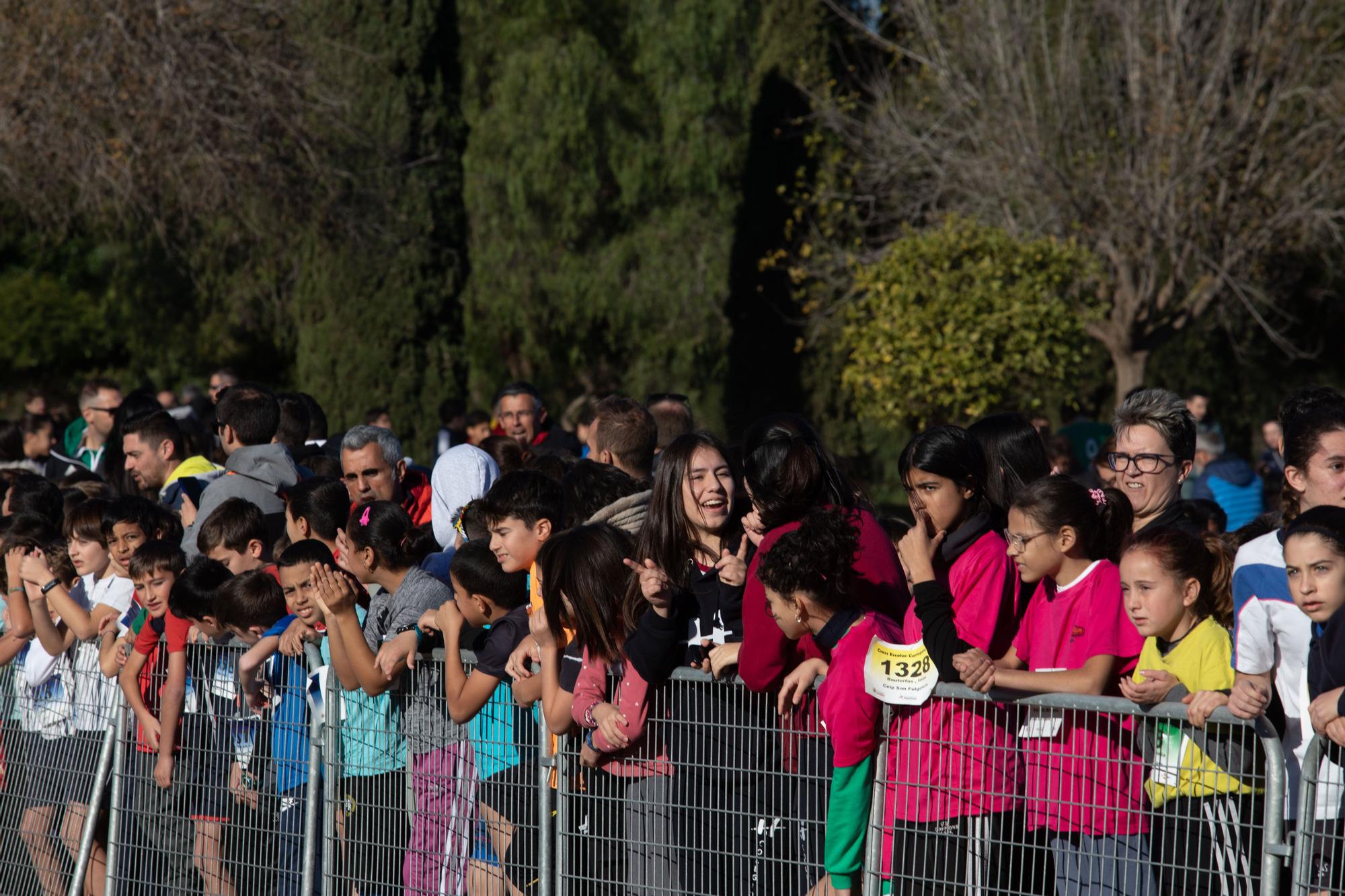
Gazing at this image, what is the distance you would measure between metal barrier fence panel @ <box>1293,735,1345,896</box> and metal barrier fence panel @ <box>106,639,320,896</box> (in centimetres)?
303

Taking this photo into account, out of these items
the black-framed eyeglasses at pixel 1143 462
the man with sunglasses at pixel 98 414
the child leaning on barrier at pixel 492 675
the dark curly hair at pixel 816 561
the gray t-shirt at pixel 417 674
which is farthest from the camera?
the man with sunglasses at pixel 98 414

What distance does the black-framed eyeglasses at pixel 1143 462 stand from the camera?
14.5 feet

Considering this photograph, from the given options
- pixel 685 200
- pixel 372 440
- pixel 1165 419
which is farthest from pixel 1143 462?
pixel 685 200

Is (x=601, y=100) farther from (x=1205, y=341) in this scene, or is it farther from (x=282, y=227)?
(x=1205, y=341)

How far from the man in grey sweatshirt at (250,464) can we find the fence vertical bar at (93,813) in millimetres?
919

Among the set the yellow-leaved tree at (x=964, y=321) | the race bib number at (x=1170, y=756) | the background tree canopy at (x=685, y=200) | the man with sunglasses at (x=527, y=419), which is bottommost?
the race bib number at (x=1170, y=756)

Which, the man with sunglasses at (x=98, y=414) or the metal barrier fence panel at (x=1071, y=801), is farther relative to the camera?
the man with sunglasses at (x=98, y=414)

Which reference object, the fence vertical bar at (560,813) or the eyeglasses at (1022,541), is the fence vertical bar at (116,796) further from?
the eyeglasses at (1022,541)

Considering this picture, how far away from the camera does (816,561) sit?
3.68 m

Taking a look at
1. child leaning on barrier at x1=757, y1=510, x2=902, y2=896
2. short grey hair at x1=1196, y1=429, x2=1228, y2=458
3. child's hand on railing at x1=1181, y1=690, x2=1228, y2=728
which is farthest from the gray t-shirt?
short grey hair at x1=1196, y1=429, x2=1228, y2=458

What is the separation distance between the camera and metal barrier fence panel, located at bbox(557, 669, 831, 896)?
150 inches

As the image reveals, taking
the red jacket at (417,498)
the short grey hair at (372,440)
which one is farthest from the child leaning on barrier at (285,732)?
the red jacket at (417,498)

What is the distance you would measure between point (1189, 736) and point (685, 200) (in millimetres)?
20678

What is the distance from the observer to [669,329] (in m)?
23.1
